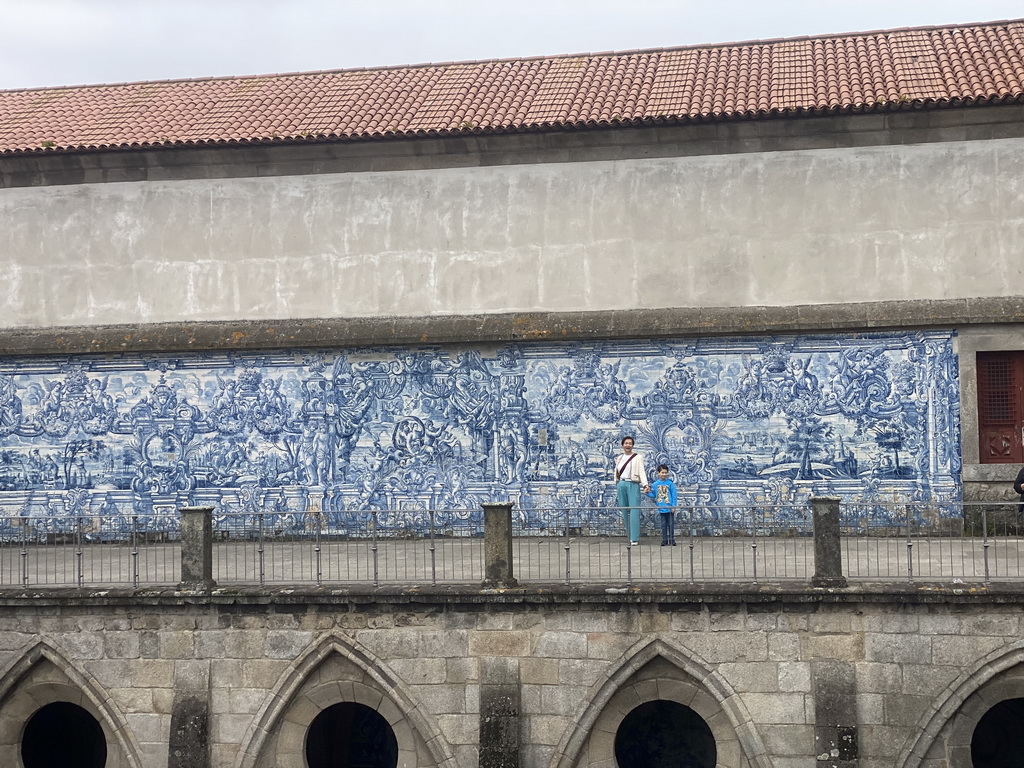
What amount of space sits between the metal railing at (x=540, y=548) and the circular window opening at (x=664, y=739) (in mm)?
2247

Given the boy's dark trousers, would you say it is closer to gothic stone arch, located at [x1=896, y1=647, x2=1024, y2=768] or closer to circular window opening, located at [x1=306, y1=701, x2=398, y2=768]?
gothic stone arch, located at [x1=896, y1=647, x2=1024, y2=768]

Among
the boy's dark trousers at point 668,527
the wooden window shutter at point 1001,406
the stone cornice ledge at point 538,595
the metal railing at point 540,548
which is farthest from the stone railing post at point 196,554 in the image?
the wooden window shutter at point 1001,406

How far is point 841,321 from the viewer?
17.7m

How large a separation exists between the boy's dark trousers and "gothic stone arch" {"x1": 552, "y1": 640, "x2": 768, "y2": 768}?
2.74 metres

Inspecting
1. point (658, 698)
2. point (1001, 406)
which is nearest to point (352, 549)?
point (658, 698)

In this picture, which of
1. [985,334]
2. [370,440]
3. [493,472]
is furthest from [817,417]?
[370,440]

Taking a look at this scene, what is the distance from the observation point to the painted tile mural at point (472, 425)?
17.8 m

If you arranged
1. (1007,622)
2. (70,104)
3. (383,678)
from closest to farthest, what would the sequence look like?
(1007,622)
(383,678)
(70,104)

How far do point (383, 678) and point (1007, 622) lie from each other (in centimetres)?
673

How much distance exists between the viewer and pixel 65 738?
17234 millimetres

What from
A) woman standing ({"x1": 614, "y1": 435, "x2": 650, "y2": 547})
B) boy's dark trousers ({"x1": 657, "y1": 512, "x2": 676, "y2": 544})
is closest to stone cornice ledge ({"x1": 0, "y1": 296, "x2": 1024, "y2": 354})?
woman standing ({"x1": 614, "y1": 435, "x2": 650, "y2": 547})

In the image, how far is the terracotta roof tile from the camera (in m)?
18.1

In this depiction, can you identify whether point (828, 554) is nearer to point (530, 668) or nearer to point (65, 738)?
point (530, 668)

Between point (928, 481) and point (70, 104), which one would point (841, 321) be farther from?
point (70, 104)
